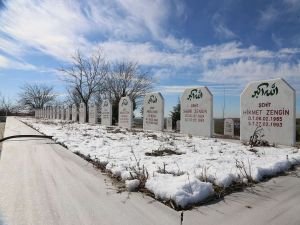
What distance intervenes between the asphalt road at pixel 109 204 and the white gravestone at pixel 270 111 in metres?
4.16

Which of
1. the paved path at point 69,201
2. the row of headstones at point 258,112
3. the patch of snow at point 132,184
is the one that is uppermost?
the row of headstones at point 258,112

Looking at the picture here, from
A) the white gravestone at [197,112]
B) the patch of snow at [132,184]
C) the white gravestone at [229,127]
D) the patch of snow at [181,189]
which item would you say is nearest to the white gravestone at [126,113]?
the white gravestone at [197,112]

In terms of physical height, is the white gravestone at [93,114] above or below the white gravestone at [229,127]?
above

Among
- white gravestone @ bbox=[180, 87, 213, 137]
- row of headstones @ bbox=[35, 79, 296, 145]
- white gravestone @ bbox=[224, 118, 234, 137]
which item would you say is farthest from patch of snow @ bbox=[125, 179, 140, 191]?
white gravestone @ bbox=[224, 118, 234, 137]

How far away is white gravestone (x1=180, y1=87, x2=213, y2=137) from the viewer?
1056cm

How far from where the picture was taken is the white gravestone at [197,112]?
416 inches

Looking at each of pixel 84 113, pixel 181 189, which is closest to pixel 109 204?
pixel 181 189

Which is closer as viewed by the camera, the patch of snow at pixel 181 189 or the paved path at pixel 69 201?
the paved path at pixel 69 201

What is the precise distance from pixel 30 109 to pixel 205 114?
7883 cm

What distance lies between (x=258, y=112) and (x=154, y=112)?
6.12 meters

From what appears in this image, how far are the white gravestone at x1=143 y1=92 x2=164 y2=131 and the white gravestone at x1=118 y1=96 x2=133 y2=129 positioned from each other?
2.16 m

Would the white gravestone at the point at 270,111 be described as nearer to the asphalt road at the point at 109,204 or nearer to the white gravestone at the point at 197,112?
the white gravestone at the point at 197,112

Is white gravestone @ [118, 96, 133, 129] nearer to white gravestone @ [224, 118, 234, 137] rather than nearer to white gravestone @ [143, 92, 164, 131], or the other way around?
white gravestone @ [143, 92, 164, 131]

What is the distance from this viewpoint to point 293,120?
7.68 meters
